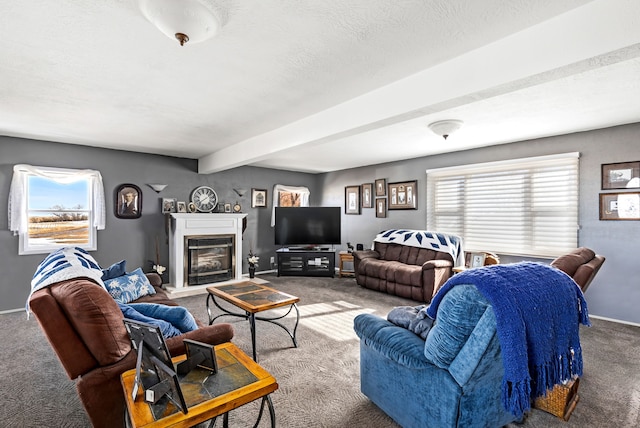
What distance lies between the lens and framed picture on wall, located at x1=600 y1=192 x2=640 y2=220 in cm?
366

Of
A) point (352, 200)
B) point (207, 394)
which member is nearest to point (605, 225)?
point (352, 200)

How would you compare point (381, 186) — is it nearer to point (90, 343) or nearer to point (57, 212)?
point (57, 212)

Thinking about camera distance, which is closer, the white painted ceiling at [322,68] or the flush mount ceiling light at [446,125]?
the white painted ceiling at [322,68]

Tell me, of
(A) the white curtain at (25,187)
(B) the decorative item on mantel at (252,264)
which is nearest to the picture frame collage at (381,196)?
(B) the decorative item on mantel at (252,264)

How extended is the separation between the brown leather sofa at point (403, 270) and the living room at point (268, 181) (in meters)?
0.63

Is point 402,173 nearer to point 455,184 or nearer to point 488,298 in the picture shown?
point 455,184

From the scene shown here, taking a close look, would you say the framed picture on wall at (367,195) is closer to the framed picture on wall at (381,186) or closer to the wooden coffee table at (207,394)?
the framed picture on wall at (381,186)

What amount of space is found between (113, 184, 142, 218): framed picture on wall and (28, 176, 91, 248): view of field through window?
39 cm

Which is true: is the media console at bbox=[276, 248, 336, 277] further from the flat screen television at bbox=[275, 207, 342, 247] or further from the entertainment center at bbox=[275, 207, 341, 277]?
the flat screen television at bbox=[275, 207, 342, 247]

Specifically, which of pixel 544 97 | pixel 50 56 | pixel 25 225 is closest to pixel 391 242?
pixel 544 97

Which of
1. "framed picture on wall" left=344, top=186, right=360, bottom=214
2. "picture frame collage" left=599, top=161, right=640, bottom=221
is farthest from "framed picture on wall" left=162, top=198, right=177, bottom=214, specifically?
"picture frame collage" left=599, top=161, right=640, bottom=221

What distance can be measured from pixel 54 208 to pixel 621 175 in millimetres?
7382

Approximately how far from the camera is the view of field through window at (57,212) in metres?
4.54

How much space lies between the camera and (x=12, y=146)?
14.3ft
